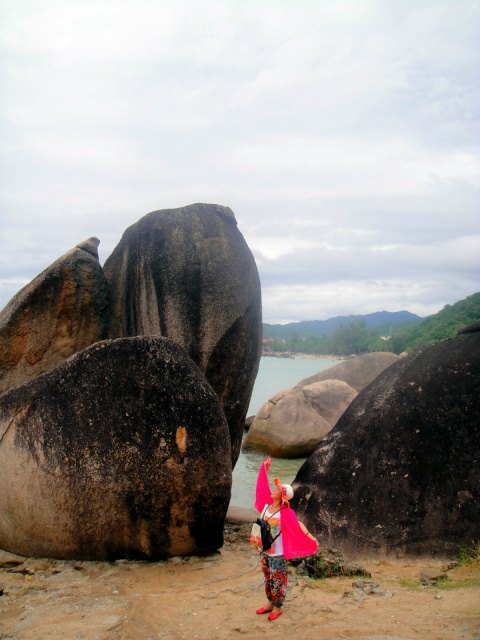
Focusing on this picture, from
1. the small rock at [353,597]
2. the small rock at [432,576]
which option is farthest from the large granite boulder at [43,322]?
the small rock at [432,576]

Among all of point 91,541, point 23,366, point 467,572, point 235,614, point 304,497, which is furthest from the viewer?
point 23,366

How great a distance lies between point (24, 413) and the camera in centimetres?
579

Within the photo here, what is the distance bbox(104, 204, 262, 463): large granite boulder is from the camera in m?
6.84

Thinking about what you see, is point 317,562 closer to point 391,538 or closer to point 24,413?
point 391,538

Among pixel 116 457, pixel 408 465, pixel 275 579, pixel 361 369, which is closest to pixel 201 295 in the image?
pixel 116 457

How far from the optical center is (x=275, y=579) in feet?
14.6

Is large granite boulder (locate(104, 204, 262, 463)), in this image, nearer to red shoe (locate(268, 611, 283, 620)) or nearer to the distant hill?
red shoe (locate(268, 611, 283, 620))

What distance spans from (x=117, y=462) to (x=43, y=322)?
2.08m

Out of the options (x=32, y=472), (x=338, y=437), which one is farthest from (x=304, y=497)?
(x=32, y=472)

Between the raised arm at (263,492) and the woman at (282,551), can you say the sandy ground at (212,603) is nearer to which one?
the woman at (282,551)

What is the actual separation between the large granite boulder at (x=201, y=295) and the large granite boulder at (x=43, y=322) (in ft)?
1.56

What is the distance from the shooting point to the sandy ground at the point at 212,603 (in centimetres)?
412

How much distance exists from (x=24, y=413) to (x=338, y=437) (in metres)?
2.83

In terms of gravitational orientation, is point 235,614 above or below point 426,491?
below
